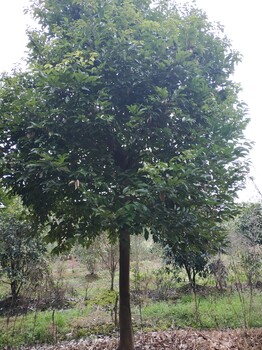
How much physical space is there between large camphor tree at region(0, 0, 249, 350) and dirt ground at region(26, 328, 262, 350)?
0.86 meters

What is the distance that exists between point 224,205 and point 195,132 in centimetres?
106

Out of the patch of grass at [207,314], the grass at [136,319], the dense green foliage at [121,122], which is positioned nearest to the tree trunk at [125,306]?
the dense green foliage at [121,122]

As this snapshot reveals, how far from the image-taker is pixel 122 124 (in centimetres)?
421

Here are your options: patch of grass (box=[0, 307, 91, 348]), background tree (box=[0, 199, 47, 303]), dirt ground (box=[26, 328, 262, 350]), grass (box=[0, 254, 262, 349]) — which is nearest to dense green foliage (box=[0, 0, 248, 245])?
dirt ground (box=[26, 328, 262, 350])

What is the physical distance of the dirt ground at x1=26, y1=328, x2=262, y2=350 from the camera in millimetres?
4699

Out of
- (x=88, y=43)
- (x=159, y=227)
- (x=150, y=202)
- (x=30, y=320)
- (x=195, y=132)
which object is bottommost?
(x=30, y=320)

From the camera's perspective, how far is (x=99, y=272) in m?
17.3

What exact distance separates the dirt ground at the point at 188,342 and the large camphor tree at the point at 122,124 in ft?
2.81

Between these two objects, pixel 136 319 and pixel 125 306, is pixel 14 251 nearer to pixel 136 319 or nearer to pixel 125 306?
pixel 136 319

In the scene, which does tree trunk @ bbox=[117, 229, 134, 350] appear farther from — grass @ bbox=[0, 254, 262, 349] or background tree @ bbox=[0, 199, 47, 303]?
background tree @ bbox=[0, 199, 47, 303]

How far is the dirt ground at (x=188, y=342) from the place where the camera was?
4.70m

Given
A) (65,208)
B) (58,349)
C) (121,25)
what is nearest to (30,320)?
(58,349)

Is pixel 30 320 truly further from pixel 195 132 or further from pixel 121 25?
pixel 121 25

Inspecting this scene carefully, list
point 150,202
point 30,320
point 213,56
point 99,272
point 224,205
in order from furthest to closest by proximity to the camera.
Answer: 1. point 99,272
2. point 30,320
3. point 213,56
4. point 224,205
5. point 150,202
